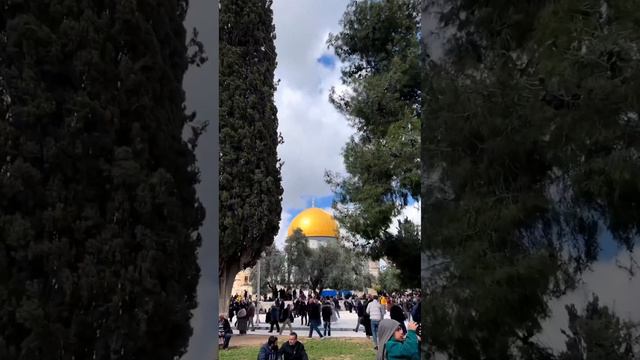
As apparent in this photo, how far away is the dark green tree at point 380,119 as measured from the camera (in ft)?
43.1

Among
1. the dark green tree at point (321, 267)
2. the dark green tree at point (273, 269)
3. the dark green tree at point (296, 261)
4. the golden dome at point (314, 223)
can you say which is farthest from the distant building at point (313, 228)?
the dark green tree at point (273, 269)

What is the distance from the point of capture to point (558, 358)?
4879mm

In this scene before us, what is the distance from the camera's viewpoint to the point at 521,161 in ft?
16.7

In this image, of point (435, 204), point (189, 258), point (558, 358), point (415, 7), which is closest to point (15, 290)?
point (189, 258)

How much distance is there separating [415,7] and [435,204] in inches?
395

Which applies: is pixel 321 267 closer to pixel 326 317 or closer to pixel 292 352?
pixel 326 317

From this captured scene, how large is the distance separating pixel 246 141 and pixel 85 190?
1666 centimetres

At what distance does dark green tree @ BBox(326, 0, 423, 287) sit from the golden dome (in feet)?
180

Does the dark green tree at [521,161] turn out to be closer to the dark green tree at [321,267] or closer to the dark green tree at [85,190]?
the dark green tree at [85,190]

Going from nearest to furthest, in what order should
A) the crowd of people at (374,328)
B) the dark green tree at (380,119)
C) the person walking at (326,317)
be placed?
the crowd of people at (374,328)
the dark green tree at (380,119)
the person walking at (326,317)

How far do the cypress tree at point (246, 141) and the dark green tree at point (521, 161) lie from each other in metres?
15.4

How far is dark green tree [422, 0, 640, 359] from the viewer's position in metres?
4.75

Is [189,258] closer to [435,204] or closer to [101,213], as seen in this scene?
[101,213]

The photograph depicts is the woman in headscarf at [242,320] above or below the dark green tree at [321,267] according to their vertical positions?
below
